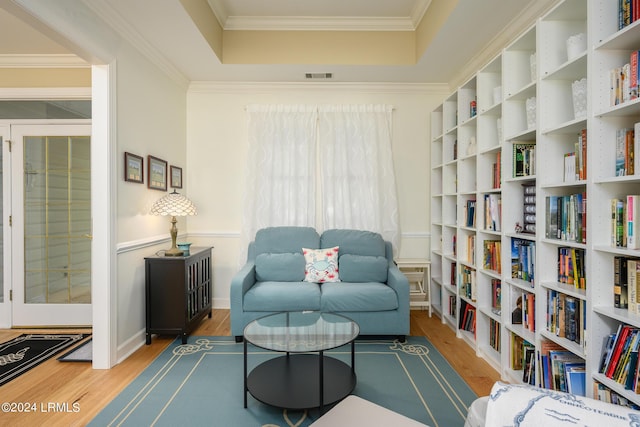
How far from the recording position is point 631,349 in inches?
57.0

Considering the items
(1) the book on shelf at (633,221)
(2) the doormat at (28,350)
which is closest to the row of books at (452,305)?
(1) the book on shelf at (633,221)

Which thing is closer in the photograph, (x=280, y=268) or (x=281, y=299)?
(x=281, y=299)

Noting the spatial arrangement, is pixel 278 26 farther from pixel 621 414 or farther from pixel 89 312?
pixel 621 414

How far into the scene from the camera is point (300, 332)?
7.00ft

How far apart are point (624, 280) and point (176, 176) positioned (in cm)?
371

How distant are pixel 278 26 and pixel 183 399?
332cm

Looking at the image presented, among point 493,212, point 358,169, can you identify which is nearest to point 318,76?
point 358,169

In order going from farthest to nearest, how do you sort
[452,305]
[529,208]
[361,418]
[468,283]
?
[452,305], [468,283], [529,208], [361,418]

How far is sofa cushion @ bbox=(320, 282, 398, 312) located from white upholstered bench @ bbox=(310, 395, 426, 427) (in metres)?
1.54

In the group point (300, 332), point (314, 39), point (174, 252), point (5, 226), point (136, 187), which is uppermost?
point (314, 39)

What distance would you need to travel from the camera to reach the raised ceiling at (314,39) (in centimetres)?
280

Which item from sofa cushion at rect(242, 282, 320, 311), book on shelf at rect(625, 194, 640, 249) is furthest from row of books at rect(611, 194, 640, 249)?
sofa cushion at rect(242, 282, 320, 311)

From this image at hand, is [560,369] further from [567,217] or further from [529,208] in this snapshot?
[529,208]

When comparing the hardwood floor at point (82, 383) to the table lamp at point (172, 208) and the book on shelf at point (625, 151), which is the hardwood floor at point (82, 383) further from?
the book on shelf at point (625, 151)
